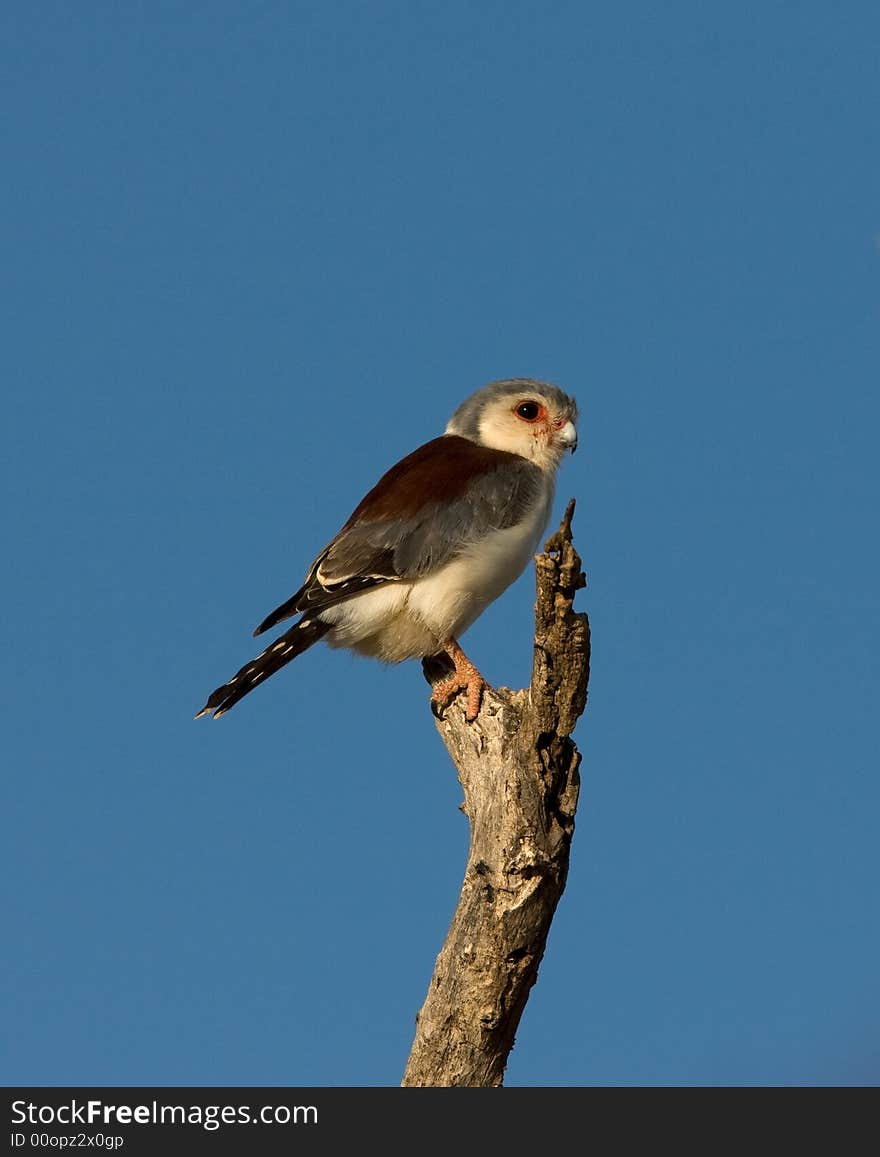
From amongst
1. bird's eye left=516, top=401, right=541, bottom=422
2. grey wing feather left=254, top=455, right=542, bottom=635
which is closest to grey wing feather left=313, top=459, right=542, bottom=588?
grey wing feather left=254, top=455, right=542, bottom=635

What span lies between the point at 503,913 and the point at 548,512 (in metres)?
2.74

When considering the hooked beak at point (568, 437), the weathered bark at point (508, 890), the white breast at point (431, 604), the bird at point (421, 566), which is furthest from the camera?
the hooked beak at point (568, 437)

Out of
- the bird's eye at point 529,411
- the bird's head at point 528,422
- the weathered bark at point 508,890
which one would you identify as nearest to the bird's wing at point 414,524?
the bird's head at point 528,422

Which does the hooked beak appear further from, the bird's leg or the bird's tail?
the bird's tail

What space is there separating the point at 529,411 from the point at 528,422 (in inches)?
2.6

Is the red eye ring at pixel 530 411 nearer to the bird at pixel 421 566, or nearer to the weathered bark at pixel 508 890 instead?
the bird at pixel 421 566

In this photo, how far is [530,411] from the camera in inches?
328

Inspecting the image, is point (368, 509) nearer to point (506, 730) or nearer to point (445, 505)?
point (445, 505)

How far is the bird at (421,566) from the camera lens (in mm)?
7258

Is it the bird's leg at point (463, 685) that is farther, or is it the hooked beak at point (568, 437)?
the hooked beak at point (568, 437)

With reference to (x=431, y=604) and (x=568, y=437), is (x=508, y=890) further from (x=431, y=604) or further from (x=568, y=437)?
(x=568, y=437)

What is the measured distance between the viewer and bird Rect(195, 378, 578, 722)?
7.26 m

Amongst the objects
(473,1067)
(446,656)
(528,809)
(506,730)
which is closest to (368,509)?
(446,656)

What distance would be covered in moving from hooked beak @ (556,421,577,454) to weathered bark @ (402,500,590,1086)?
95.0 inches
